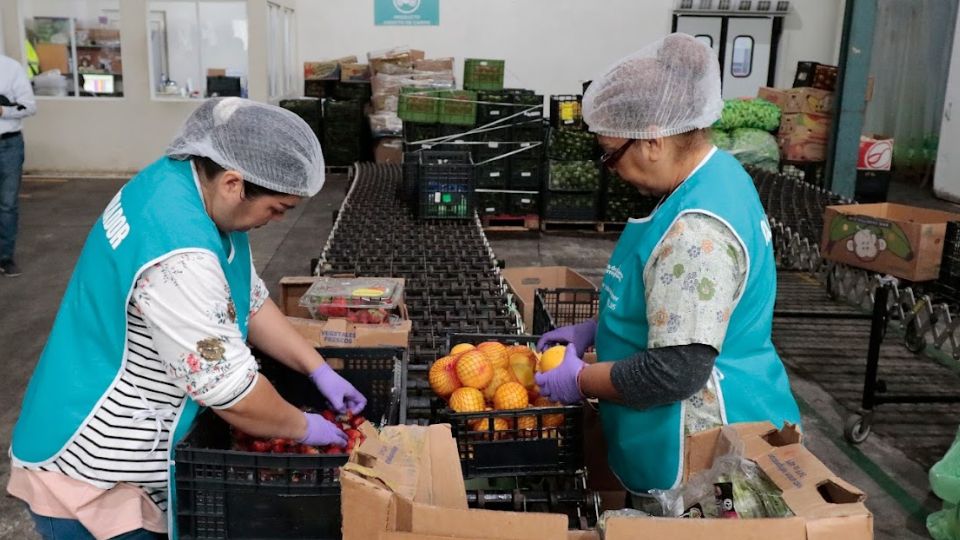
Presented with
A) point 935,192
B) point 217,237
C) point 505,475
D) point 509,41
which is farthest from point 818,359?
point 509,41

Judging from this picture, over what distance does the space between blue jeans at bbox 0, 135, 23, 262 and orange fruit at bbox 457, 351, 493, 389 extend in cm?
581

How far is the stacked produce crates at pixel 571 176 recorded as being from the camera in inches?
347

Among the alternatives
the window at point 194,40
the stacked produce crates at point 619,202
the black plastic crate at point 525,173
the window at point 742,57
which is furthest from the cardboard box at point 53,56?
the window at point 742,57

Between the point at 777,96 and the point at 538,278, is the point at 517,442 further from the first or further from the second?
the point at 777,96

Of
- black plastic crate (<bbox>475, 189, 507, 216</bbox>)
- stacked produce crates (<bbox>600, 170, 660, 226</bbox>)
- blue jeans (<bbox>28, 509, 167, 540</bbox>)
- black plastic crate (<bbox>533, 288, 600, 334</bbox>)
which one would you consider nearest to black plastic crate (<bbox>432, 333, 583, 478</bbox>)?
blue jeans (<bbox>28, 509, 167, 540</bbox>)

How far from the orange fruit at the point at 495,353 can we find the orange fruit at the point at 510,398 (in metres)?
0.12

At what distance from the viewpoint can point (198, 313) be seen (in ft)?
5.23

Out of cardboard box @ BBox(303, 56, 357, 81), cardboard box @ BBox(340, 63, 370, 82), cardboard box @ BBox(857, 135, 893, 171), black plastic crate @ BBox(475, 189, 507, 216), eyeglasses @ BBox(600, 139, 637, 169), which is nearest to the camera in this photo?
eyeglasses @ BBox(600, 139, 637, 169)

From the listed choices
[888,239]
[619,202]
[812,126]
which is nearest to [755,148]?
[812,126]

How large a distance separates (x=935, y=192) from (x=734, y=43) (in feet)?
12.8

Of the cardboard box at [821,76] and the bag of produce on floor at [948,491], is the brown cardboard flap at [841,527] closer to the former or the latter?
the bag of produce on floor at [948,491]

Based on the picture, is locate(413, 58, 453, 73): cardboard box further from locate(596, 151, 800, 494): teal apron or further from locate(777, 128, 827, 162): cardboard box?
locate(596, 151, 800, 494): teal apron

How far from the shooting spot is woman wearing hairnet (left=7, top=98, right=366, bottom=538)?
5.25ft

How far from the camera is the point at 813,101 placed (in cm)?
935
